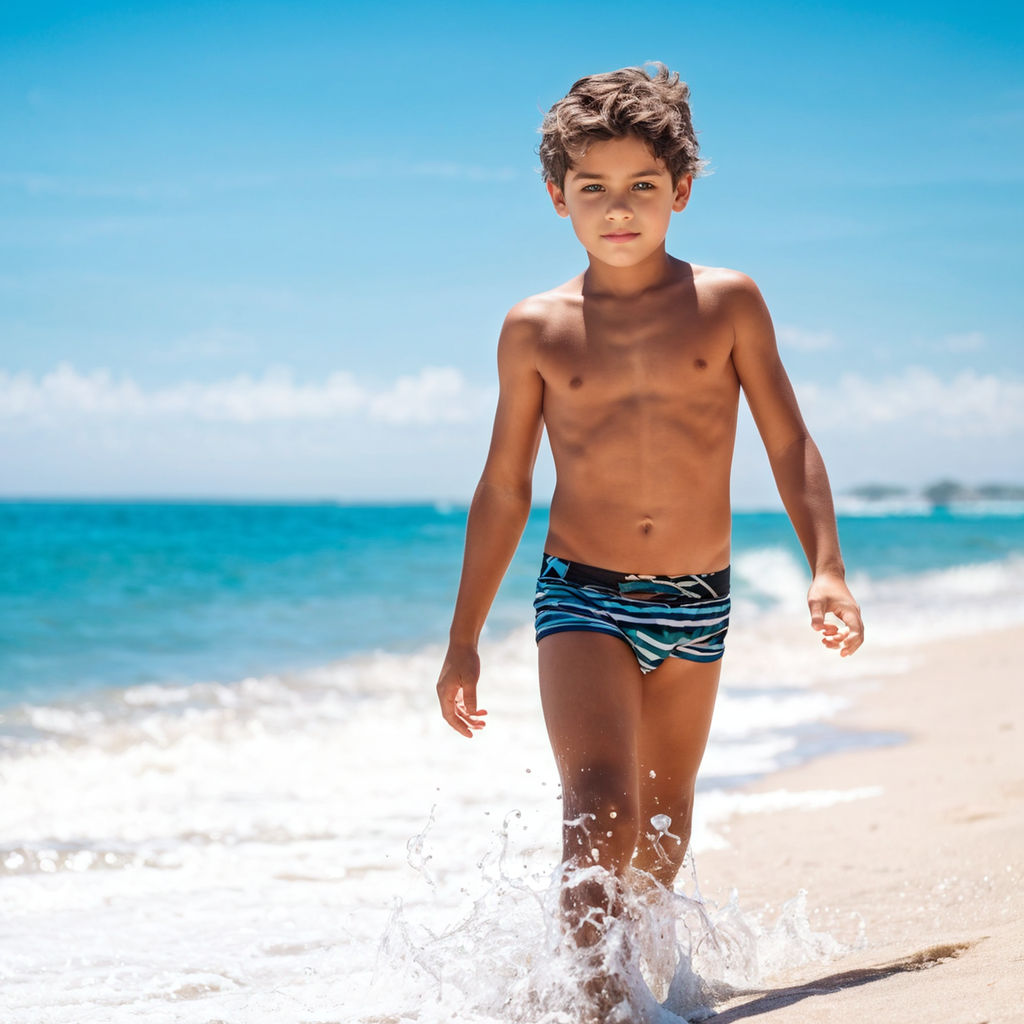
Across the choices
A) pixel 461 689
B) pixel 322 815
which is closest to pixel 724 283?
pixel 461 689

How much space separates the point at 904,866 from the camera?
11.8ft

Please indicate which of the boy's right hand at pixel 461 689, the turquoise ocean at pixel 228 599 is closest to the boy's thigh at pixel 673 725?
the boy's right hand at pixel 461 689

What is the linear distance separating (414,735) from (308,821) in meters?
1.78

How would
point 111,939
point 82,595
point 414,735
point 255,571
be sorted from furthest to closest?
point 255,571
point 82,595
point 414,735
point 111,939

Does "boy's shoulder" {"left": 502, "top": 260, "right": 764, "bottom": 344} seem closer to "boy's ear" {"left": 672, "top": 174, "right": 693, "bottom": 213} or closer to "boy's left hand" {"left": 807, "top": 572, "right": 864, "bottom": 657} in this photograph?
"boy's ear" {"left": 672, "top": 174, "right": 693, "bottom": 213}

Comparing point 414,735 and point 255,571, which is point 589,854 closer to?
point 414,735

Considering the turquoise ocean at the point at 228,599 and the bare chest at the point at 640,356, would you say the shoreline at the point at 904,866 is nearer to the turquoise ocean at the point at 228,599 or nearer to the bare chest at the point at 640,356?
the bare chest at the point at 640,356

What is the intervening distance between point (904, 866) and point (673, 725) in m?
1.55

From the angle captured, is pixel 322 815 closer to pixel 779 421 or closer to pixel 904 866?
pixel 904 866

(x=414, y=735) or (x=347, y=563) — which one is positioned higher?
(x=347, y=563)

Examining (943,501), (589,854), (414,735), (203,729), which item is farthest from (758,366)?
(943,501)

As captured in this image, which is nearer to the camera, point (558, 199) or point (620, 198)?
point (620, 198)

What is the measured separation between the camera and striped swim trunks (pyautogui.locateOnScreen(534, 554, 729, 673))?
2410 millimetres

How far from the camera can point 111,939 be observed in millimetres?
3254
